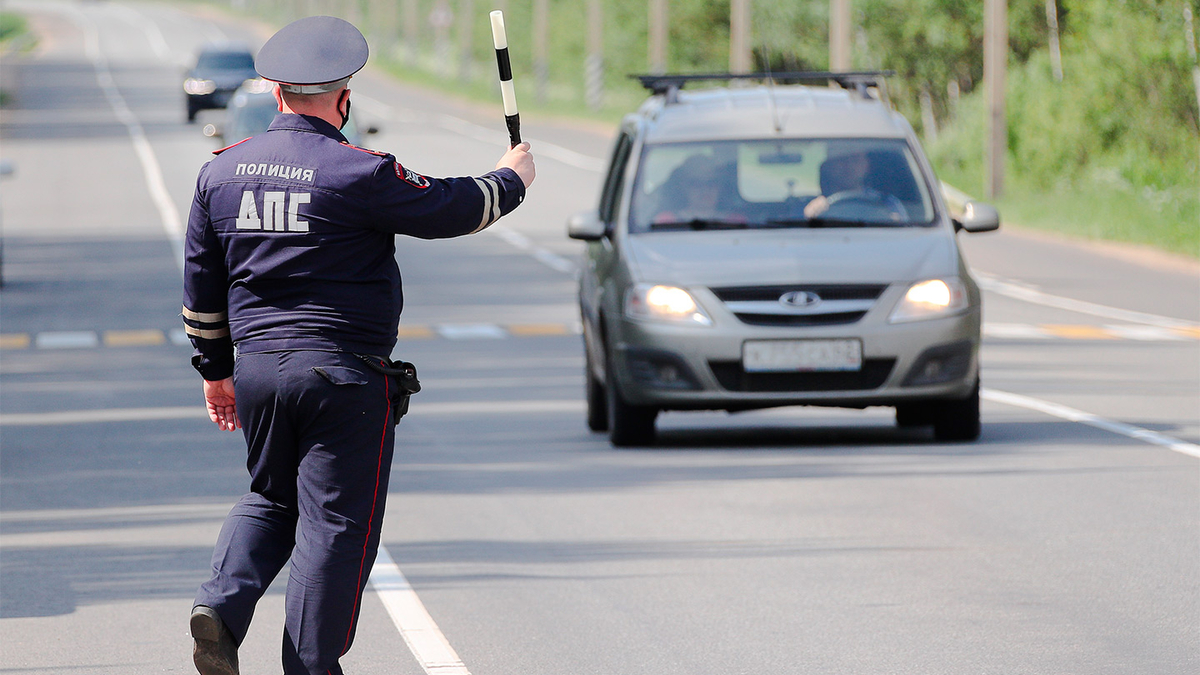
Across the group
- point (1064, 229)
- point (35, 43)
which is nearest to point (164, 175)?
point (1064, 229)

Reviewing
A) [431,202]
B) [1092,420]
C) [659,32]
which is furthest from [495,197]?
→ [659,32]

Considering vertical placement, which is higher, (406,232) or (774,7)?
(406,232)

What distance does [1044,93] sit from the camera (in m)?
36.8

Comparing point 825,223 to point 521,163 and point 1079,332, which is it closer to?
point 521,163

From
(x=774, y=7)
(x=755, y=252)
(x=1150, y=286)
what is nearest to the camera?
(x=755, y=252)

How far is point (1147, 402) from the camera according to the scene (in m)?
12.8

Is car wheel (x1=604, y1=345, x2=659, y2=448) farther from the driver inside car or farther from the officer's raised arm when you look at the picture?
the officer's raised arm

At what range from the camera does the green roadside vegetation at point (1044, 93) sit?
30141 millimetres

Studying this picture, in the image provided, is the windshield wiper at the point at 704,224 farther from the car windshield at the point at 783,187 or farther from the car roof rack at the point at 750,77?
the car roof rack at the point at 750,77

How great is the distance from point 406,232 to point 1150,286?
17640mm

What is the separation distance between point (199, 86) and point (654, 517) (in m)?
46.7

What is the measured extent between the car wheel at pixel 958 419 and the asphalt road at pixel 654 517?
151 mm

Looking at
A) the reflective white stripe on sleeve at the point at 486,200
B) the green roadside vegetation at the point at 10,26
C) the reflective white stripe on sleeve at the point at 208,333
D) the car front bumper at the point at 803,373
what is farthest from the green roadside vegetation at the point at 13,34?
the reflective white stripe on sleeve at the point at 486,200

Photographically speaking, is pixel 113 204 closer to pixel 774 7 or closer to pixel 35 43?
pixel 774 7
